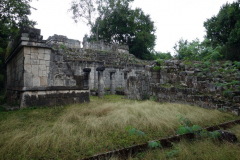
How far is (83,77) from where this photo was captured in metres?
7.41

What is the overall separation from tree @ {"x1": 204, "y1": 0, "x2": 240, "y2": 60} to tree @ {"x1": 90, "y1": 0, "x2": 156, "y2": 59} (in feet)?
33.4

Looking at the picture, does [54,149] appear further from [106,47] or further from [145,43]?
[145,43]

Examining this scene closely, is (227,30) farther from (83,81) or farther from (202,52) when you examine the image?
(83,81)

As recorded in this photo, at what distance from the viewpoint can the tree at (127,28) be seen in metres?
28.5

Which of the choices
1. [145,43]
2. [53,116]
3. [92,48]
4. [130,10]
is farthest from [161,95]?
[130,10]

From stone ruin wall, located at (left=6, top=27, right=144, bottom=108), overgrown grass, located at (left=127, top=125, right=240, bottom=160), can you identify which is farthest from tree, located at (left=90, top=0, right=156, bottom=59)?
overgrown grass, located at (left=127, top=125, right=240, bottom=160)

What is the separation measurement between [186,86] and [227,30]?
56.5 ft

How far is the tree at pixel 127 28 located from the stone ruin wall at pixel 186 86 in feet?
64.1

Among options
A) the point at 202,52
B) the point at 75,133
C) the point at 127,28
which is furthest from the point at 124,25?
the point at 75,133

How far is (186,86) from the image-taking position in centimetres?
771

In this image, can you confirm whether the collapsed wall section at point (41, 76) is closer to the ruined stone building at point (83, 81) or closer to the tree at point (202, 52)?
the ruined stone building at point (83, 81)

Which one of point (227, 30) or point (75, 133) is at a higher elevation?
point (227, 30)

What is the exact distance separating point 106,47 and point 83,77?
13222mm

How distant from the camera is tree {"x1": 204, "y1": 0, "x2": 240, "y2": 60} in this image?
16.3m
